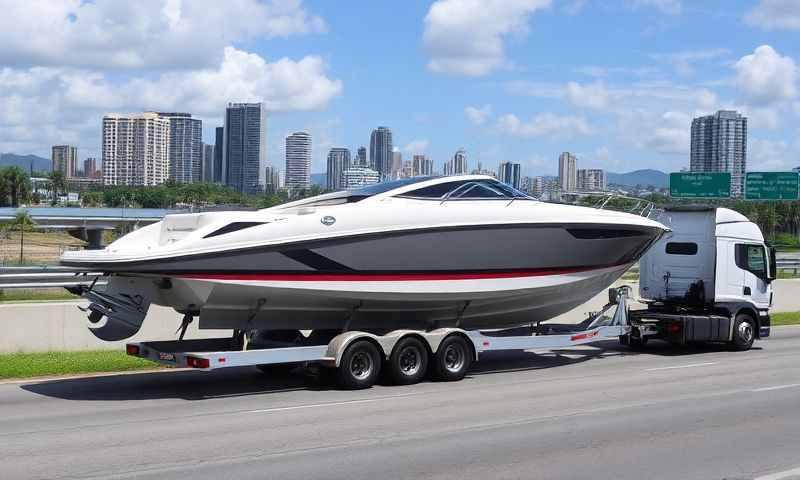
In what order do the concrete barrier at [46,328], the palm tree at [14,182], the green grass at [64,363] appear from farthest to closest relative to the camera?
the palm tree at [14,182], the concrete barrier at [46,328], the green grass at [64,363]

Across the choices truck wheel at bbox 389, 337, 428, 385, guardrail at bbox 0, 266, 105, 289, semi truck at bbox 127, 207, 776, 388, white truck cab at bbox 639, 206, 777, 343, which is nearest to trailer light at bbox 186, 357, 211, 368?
semi truck at bbox 127, 207, 776, 388

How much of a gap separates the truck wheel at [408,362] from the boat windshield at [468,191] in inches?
97.1

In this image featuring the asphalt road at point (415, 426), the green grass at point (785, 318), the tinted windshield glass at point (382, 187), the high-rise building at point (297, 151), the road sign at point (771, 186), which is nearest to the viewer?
the asphalt road at point (415, 426)

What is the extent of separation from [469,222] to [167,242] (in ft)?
16.1

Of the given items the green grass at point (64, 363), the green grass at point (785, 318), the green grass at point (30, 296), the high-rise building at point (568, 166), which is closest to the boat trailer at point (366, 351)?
the green grass at point (64, 363)

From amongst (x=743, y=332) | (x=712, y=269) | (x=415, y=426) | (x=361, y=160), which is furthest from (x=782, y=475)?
(x=361, y=160)

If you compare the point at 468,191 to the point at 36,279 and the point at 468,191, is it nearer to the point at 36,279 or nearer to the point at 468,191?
the point at 468,191

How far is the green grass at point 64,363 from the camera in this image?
15.3m

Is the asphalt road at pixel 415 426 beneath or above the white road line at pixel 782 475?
beneath

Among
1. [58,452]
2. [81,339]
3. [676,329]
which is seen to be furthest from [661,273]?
[58,452]

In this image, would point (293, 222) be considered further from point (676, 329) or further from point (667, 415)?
point (676, 329)

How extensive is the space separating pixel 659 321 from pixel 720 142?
10778 cm

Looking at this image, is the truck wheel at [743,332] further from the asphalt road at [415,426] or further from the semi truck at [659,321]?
the asphalt road at [415,426]

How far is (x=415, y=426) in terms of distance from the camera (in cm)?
1131
